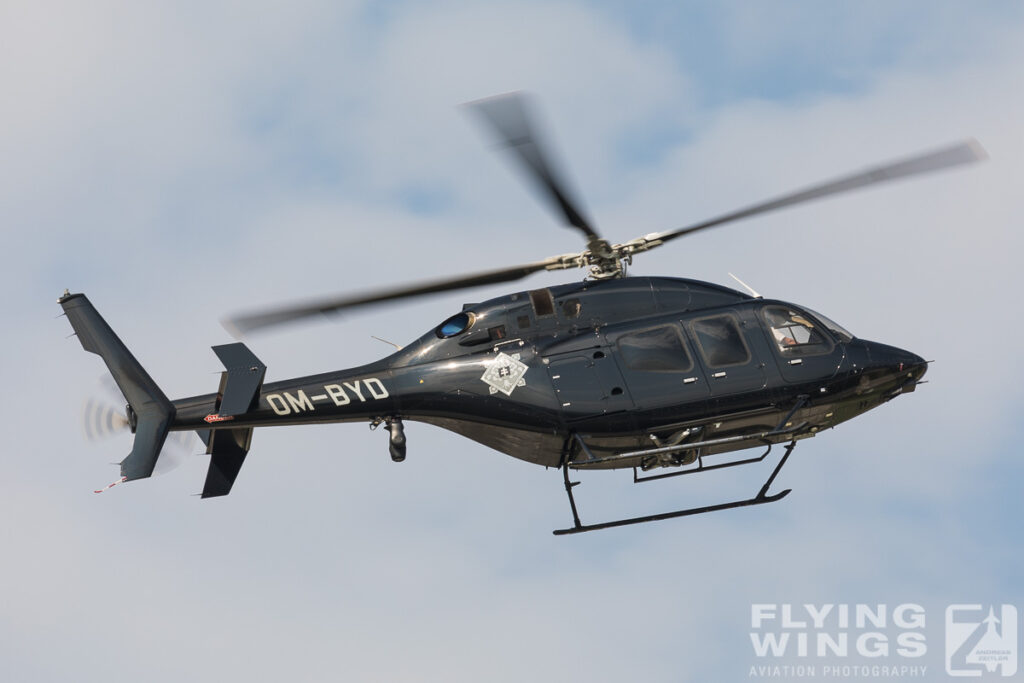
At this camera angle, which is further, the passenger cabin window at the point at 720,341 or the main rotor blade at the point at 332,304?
the passenger cabin window at the point at 720,341

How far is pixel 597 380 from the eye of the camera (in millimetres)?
19438

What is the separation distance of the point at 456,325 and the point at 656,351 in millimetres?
3083

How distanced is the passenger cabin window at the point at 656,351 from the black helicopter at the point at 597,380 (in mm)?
21

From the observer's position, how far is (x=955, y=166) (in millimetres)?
18172

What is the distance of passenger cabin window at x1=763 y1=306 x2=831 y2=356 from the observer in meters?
19.7

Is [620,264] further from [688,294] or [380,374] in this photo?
[380,374]

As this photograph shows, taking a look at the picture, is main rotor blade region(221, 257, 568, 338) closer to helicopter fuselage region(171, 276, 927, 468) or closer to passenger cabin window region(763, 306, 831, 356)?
helicopter fuselage region(171, 276, 927, 468)

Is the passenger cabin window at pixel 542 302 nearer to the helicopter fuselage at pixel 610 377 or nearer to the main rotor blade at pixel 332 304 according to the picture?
the helicopter fuselage at pixel 610 377

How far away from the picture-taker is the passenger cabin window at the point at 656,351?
1944 cm

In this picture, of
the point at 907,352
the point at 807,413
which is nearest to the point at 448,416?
the point at 807,413

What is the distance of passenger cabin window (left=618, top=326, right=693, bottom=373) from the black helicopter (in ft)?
0.07

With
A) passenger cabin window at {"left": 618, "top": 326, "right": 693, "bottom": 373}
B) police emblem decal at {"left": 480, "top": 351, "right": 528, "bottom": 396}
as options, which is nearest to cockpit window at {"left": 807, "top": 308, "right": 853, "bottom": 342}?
passenger cabin window at {"left": 618, "top": 326, "right": 693, "bottom": 373}

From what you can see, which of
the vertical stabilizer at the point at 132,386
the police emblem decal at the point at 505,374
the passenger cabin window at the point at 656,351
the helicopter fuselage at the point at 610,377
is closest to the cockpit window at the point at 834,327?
the helicopter fuselage at the point at 610,377

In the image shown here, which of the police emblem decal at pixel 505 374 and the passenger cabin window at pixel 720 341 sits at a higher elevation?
the passenger cabin window at pixel 720 341
